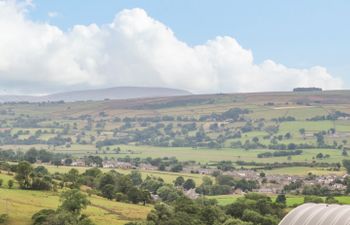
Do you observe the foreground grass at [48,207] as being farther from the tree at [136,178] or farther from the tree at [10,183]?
the tree at [136,178]

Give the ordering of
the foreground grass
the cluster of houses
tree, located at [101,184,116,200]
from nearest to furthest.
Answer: the foreground grass < tree, located at [101,184,116,200] < the cluster of houses

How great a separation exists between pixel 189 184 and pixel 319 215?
334 ft

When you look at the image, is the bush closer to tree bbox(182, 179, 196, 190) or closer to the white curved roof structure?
the white curved roof structure

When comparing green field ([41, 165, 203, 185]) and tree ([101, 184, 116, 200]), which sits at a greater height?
tree ([101, 184, 116, 200])

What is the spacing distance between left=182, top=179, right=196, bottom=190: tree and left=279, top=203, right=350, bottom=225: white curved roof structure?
3796 inches

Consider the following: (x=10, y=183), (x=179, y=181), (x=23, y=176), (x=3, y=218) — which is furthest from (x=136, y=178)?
(x=3, y=218)

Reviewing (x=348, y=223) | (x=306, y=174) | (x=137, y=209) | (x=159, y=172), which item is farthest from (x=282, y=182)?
(x=348, y=223)

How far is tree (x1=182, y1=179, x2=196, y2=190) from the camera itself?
154 meters

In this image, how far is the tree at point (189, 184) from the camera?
154375 mm

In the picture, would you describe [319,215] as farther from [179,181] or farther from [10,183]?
[179,181]

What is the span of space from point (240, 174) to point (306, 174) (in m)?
20.0

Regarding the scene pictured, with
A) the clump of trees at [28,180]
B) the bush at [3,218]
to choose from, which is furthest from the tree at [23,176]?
the bush at [3,218]

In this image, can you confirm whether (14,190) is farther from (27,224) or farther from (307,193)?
(307,193)

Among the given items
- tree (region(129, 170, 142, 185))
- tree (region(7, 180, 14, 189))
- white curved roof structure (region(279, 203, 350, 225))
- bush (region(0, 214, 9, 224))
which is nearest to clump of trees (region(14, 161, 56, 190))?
tree (region(7, 180, 14, 189))
